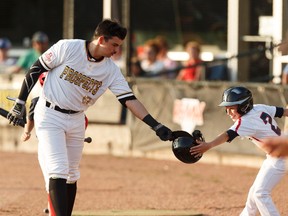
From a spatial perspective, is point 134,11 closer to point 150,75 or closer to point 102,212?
point 150,75

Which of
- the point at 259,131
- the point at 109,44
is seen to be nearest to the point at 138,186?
the point at 259,131

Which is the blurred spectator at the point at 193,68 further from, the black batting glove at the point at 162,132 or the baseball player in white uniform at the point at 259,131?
the black batting glove at the point at 162,132

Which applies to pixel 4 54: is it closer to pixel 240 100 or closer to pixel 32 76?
pixel 32 76

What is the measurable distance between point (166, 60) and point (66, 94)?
7512 mm

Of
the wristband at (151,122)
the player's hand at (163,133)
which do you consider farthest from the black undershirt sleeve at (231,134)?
the wristband at (151,122)

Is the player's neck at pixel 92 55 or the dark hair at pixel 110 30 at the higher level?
the dark hair at pixel 110 30

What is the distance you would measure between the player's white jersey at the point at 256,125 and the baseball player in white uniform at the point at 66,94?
2.06ft

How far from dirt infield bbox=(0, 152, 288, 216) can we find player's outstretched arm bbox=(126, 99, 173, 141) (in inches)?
76.0

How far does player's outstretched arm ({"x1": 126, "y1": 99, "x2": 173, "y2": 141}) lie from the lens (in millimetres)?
7496

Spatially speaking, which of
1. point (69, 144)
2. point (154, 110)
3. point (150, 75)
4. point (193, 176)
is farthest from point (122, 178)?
point (69, 144)

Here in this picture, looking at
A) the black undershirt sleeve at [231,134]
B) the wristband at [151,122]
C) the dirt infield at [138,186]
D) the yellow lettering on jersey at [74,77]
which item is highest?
the yellow lettering on jersey at [74,77]

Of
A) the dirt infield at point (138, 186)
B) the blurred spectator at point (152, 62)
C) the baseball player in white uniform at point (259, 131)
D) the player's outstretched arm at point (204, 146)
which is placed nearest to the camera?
the player's outstretched arm at point (204, 146)

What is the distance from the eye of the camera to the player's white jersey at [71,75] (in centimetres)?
754

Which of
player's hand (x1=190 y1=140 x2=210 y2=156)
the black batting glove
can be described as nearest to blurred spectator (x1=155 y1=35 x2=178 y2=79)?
the black batting glove
